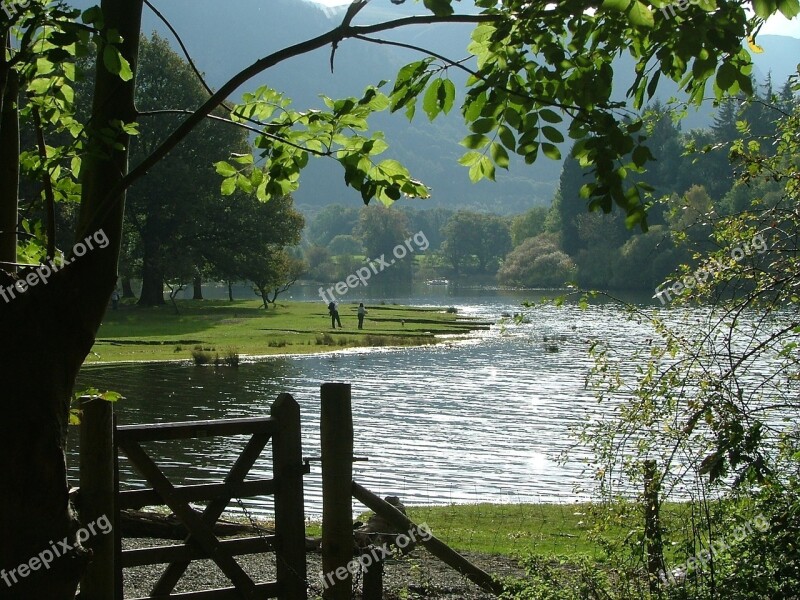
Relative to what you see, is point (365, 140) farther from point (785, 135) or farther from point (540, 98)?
point (785, 135)

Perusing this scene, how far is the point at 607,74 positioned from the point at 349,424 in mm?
3865

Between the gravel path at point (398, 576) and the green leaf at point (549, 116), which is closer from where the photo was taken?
the green leaf at point (549, 116)

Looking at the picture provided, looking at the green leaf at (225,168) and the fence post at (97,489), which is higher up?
the green leaf at (225,168)

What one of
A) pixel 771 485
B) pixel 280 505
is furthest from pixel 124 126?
pixel 771 485

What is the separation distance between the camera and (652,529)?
664cm

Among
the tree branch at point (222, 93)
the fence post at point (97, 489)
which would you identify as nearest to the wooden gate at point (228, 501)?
the fence post at point (97, 489)

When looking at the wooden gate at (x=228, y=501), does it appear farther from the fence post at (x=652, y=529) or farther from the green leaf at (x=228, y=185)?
the fence post at (x=652, y=529)

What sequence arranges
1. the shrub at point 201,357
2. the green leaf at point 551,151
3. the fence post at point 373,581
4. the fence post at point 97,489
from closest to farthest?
the green leaf at point 551,151 < the fence post at point 97,489 < the fence post at point 373,581 < the shrub at point 201,357

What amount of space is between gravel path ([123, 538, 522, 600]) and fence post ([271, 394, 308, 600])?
2.68 ft

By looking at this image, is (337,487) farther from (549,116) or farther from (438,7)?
(438,7)

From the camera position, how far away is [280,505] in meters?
7.21

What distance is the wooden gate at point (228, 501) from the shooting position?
21.9ft

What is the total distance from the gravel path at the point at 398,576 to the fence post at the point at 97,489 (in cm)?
177

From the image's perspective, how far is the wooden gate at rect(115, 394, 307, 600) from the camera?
21.9ft
